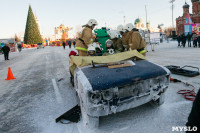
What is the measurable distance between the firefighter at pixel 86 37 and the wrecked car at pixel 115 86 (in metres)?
2.29

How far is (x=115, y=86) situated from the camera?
8.64 ft

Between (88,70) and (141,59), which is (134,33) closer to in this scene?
(141,59)

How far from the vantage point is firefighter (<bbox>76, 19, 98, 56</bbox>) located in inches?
220

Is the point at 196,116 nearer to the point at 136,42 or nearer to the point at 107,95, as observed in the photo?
the point at 107,95

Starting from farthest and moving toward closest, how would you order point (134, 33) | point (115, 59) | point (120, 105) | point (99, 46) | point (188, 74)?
point (188, 74), point (134, 33), point (99, 46), point (115, 59), point (120, 105)

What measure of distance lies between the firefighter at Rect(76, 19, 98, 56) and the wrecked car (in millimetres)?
2294

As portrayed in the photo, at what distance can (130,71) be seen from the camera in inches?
118

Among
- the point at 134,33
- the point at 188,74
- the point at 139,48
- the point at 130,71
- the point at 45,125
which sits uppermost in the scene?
the point at 134,33

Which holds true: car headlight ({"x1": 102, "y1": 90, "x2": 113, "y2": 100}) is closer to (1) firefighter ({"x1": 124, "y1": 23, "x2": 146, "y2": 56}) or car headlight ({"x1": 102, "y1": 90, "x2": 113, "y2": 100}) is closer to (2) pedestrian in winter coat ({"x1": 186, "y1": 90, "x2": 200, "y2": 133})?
(2) pedestrian in winter coat ({"x1": 186, "y1": 90, "x2": 200, "y2": 133})

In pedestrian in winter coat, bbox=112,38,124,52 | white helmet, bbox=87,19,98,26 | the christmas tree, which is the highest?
the christmas tree

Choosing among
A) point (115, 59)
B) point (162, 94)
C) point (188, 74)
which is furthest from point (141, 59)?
point (188, 74)

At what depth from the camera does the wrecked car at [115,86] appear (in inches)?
103

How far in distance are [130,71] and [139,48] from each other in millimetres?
2785

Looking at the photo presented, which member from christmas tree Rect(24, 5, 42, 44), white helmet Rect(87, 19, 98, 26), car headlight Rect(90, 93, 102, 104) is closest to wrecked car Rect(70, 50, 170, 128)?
car headlight Rect(90, 93, 102, 104)
